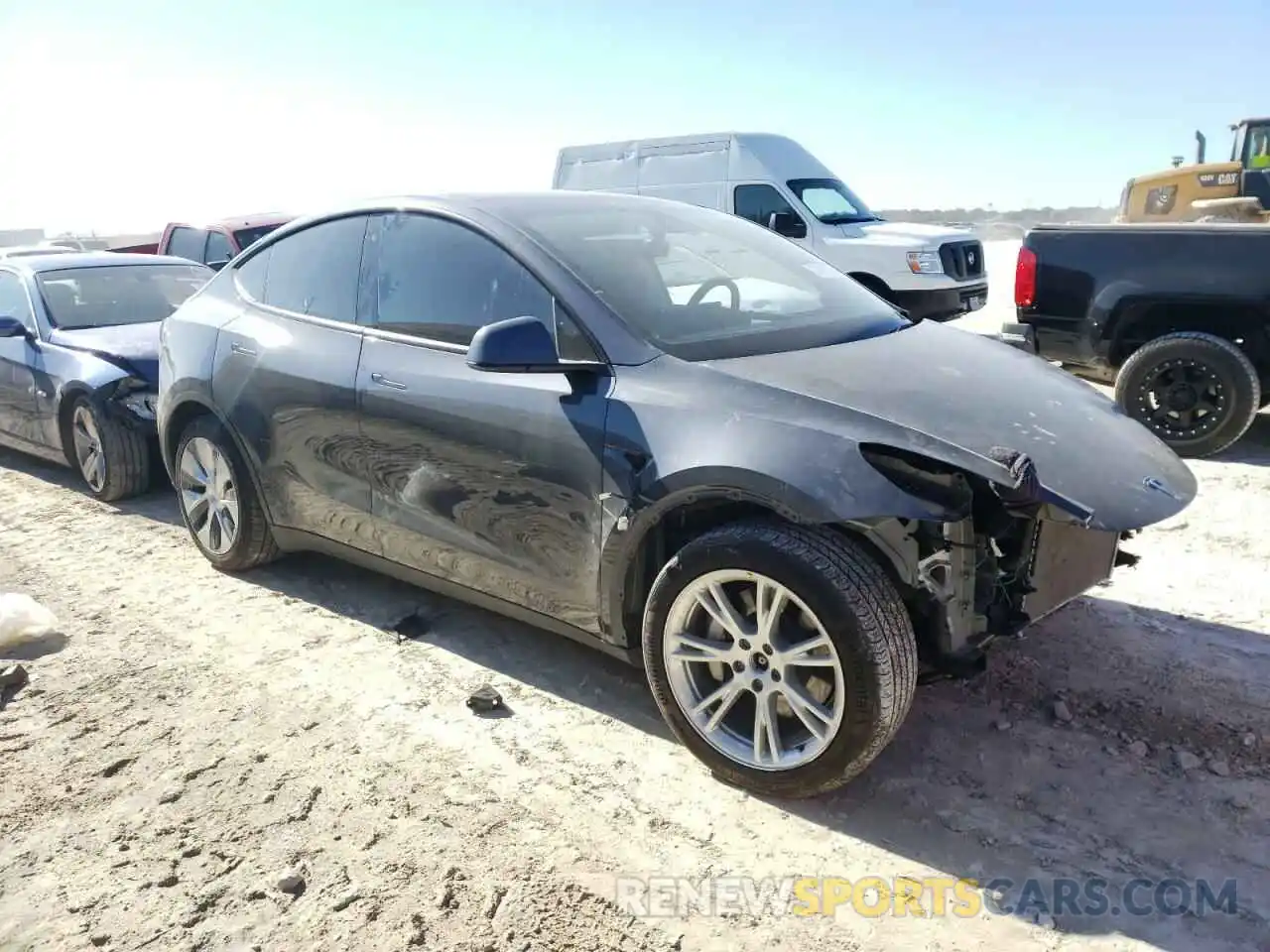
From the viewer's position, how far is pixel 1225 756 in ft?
9.70

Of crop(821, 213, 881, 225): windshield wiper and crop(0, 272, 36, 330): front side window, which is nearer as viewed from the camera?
crop(0, 272, 36, 330): front side window

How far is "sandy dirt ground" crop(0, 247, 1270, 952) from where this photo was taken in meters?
2.39

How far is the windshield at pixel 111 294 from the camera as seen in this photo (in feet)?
21.6

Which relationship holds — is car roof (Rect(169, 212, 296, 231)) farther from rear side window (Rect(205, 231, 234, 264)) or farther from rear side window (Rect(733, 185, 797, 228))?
rear side window (Rect(733, 185, 797, 228))

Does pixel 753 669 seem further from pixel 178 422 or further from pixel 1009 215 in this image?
pixel 1009 215

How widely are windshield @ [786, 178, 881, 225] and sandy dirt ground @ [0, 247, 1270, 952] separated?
8.80 metres

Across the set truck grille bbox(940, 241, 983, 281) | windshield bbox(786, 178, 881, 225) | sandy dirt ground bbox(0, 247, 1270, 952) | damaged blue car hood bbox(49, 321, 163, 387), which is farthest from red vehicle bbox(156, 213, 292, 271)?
sandy dirt ground bbox(0, 247, 1270, 952)

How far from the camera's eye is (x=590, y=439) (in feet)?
9.87

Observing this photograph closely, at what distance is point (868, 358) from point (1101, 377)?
14.6ft

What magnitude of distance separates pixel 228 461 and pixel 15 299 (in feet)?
11.9

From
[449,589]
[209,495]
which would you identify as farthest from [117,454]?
[449,589]

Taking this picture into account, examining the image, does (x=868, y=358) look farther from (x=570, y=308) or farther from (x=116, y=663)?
(x=116, y=663)

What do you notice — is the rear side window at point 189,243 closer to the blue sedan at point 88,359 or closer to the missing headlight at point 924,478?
the blue sedan at point 88,359

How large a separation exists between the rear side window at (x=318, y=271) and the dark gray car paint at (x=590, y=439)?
75 mm
